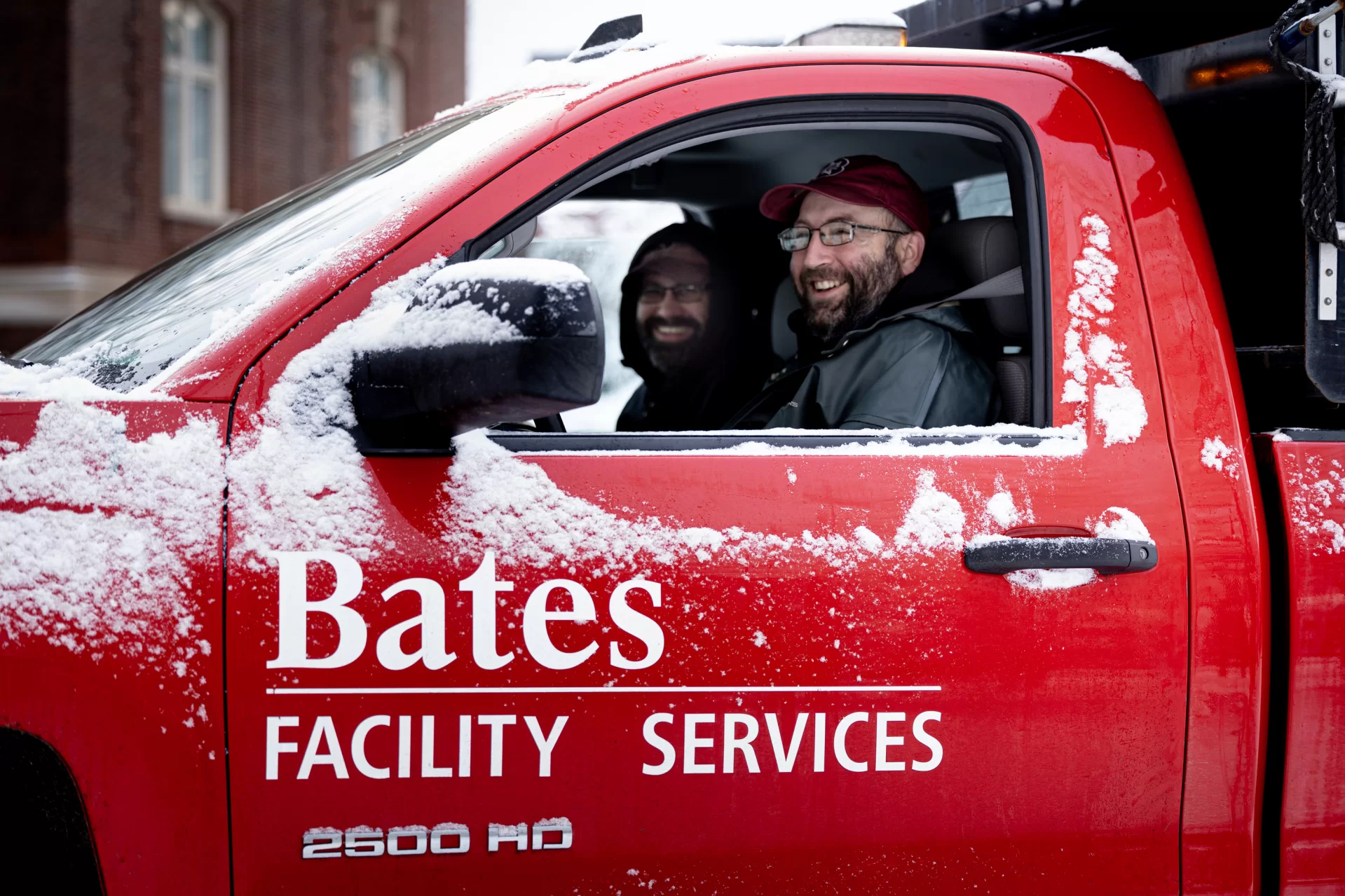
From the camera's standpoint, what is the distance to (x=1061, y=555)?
5.68ft

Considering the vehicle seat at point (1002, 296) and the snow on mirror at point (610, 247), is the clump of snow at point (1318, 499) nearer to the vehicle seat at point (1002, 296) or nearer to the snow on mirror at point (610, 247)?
the vehicle seat at point (1002, 296)

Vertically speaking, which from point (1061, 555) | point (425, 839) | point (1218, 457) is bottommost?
point (425, 839)

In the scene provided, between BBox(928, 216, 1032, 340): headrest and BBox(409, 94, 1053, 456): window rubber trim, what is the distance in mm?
109

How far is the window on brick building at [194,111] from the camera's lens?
48.2 ft

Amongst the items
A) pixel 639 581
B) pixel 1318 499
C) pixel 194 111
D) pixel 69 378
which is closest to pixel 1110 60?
pixel 1318 499

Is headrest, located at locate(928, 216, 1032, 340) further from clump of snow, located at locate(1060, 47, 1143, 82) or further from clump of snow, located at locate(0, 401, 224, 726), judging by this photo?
clump of snow, located at locate(0, 401, 224, 726)

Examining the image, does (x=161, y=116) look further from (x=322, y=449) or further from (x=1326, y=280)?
(x=1326, y=280)

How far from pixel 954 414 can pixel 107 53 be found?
1390cm

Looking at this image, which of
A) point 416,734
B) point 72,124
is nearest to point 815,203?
point 416,734

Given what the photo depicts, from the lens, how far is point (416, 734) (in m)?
1.59

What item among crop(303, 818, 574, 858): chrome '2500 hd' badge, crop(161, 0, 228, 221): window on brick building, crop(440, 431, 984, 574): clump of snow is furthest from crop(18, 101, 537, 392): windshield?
crop(161, 0, 228, 221): window on brick building

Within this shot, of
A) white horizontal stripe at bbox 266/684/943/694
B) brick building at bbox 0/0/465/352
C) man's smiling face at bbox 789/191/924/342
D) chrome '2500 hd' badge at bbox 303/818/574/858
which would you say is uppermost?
brick building at bbox 0/0/465/352

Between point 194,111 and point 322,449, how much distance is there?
1523cm

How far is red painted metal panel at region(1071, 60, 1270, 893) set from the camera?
176 centimetres
